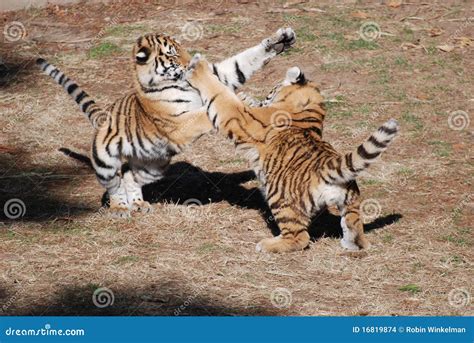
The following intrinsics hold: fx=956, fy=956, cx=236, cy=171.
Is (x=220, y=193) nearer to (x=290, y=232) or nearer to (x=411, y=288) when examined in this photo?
(x=290, y=232)

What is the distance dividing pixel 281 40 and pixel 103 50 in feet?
13.1

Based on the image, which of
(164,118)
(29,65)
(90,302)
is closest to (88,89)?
(29,65)

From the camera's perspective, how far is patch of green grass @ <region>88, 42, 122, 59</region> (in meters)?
11.2

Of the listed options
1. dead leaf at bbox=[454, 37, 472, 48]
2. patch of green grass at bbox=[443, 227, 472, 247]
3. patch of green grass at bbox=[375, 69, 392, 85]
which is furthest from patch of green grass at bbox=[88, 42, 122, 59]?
patch of green grass at bbox=[443, 227, 472, 247]

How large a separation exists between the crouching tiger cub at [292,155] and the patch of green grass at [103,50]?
415cm

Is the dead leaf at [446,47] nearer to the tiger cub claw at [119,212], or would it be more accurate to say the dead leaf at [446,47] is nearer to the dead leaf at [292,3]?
the dead leaf at [292,3]

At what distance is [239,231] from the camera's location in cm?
720

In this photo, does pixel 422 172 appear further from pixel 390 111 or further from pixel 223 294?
pixel 223 294

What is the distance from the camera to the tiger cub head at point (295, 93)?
23.6ft

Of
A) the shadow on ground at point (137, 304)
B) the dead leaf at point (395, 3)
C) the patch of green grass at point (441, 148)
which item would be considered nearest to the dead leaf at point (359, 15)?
the dead leaf at point (395, 3)

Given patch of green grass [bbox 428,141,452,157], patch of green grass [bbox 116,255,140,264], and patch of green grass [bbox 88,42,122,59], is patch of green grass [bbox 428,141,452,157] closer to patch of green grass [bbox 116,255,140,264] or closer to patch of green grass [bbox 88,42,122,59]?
patch of green grass [bbox 116,255,140,264]

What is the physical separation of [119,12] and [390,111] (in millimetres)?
4340

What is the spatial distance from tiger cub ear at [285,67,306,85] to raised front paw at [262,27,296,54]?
1.75 feet

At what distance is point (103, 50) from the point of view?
442 inches
